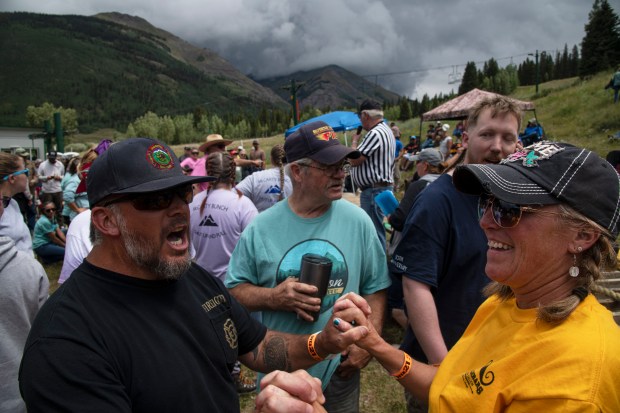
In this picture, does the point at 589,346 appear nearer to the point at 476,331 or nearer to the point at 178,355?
the point at 476,331

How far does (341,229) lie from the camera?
265 cm

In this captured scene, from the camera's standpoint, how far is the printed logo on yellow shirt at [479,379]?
1394 mm

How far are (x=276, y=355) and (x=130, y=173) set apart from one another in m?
1.24

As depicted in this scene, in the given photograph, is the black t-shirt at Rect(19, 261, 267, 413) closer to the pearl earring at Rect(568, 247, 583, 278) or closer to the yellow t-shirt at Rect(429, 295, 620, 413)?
the yellow t-shirt at Rect(429, 295, 620, 413)

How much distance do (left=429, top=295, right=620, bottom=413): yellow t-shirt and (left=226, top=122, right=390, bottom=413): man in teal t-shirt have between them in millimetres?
1010

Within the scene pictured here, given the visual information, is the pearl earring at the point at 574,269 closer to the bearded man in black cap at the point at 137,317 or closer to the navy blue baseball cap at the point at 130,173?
the bearded man in black cap at the point at 137,317

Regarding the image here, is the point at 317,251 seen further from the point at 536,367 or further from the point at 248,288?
the point at 536,367

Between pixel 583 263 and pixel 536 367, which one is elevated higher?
pixel 583 263

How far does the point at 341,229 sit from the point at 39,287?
6.12 feet

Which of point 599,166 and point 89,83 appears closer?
point 599,166

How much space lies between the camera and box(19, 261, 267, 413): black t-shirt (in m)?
1.37

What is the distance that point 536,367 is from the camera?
129 cm

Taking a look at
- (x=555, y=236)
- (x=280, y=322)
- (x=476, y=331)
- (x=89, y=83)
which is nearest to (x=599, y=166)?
(x=555, y=236)

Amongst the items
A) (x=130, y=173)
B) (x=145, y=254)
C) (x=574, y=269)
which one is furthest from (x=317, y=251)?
(x=574, y=269)
